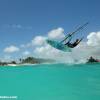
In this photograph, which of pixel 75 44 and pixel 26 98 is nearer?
pixel 26 98

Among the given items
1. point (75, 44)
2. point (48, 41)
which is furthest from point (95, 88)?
point (48, 41)

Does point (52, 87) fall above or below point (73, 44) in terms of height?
below

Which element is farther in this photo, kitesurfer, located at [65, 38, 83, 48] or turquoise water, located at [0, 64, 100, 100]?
kitesurfer, located at [65, 38, 83, 48]

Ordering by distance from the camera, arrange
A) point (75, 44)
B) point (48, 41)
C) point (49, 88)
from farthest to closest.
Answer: point (48, 41) < point (75, 44) < point (49, 88)

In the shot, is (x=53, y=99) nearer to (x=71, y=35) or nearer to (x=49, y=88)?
(x=49, y=88)

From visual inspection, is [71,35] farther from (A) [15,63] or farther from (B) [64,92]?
(A) [15,63]

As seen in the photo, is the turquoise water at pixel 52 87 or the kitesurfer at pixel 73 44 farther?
the kitesurfer at pixel 73 44

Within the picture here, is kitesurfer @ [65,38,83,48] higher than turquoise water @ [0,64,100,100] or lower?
higher

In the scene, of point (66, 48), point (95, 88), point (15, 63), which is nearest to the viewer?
point (95, 88)

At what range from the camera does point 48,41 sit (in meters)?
35.1

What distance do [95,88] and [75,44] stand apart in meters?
5.87

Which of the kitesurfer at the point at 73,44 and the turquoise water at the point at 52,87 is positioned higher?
the kitesurfer at the point at 73,44

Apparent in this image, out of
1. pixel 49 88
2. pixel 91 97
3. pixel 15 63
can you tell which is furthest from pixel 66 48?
pixel 15 63

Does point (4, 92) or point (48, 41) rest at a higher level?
point (48, 41)
